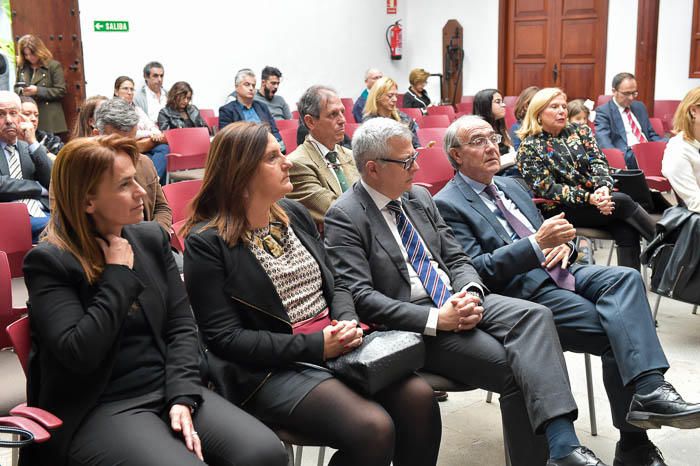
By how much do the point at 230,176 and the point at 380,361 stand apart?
713 millimetres

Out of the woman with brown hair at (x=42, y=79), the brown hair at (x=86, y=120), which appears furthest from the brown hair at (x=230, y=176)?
the woman with brown hair at (x=42, y=79)

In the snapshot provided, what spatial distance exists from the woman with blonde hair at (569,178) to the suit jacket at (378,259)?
1.78 metres

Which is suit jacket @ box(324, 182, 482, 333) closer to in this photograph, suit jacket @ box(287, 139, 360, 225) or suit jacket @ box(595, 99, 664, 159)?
suit jacket @ box(287, 139, 360, 225)

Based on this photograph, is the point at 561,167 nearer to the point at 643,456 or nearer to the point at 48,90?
the point at 643,456

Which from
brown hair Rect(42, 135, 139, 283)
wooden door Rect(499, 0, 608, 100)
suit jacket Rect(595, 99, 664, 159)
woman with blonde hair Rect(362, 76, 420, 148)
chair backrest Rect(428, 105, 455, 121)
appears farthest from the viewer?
wooden door Rect(499, 0, 608, 100)

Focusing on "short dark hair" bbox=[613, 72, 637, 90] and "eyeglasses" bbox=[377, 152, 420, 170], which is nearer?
"eyeglasses" bbox=[377, 152, 420, 170]

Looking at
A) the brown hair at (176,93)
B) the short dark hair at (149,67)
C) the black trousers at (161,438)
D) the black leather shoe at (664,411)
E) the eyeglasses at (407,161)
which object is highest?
the short dark hair at (149,67)

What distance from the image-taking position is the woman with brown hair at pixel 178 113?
768 cm

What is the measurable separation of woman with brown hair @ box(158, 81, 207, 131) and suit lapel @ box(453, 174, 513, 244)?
205 inches

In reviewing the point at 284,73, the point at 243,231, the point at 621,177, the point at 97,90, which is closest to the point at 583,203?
the point at 621,177

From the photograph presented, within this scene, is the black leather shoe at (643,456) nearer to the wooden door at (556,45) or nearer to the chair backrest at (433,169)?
the chair backrest at (433,169)

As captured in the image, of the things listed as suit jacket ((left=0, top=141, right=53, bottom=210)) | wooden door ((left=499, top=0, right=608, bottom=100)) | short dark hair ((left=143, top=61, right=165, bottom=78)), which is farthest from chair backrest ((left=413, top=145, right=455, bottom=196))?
wooden door ((left=499, top=0, right=608, bottom=100))

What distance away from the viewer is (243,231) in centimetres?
228

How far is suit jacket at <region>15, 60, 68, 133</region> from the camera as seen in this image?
7.82m
